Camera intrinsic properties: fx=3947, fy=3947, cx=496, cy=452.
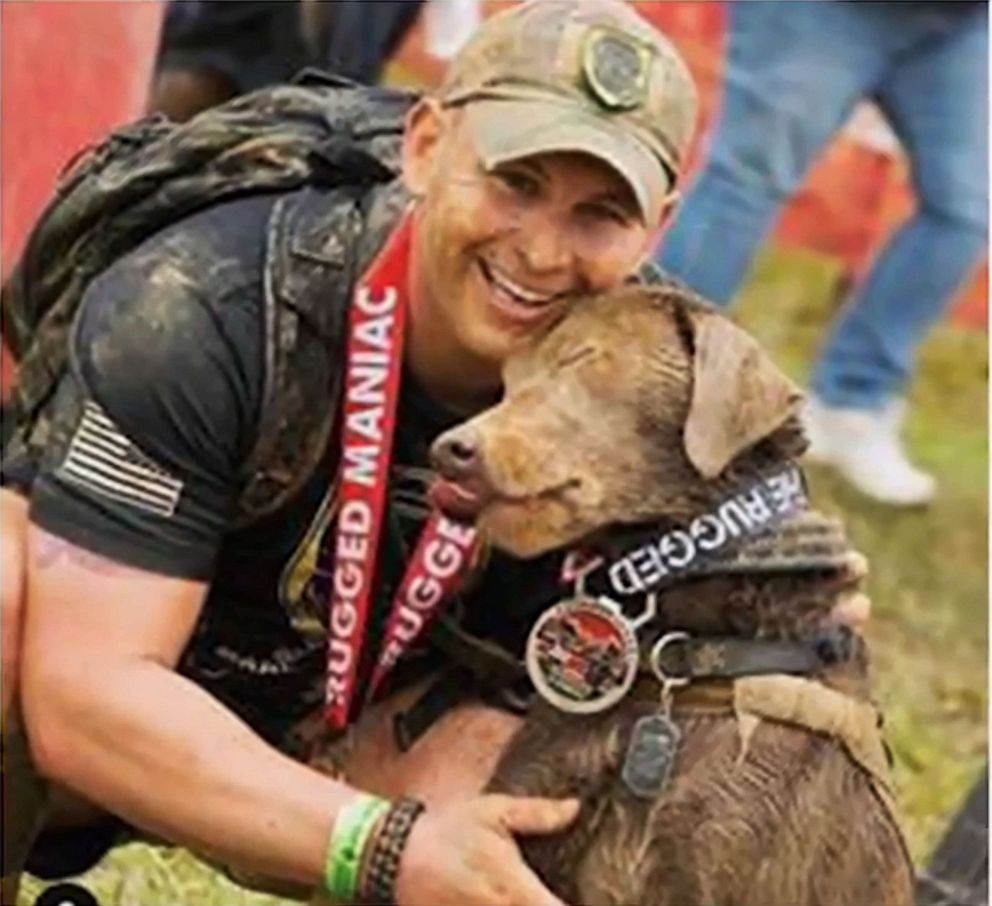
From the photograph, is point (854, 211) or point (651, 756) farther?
point (854, 211)

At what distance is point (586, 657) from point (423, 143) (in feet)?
1.94

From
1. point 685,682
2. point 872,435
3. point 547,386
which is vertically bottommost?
point 872,435

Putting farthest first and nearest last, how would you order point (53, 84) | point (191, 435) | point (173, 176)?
point (53, 84)
point (173, 176)
point (191, 435)

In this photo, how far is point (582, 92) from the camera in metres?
4.16

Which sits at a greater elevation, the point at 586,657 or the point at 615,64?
the point at 615,64

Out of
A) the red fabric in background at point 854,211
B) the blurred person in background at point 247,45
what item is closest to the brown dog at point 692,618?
the blurred person in background at point 247,45

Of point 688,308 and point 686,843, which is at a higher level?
point 688,308

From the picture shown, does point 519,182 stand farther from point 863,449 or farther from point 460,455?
point 863,449

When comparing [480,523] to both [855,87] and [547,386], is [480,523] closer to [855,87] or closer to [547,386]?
[547,386]

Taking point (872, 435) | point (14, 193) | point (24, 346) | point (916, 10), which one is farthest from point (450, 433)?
point (872, 435)

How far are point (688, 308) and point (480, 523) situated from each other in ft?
1.07

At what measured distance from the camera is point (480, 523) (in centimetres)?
409

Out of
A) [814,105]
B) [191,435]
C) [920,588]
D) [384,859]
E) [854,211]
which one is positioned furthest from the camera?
[854,211]

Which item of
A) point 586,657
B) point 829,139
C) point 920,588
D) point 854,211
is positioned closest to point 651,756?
point 586,657
